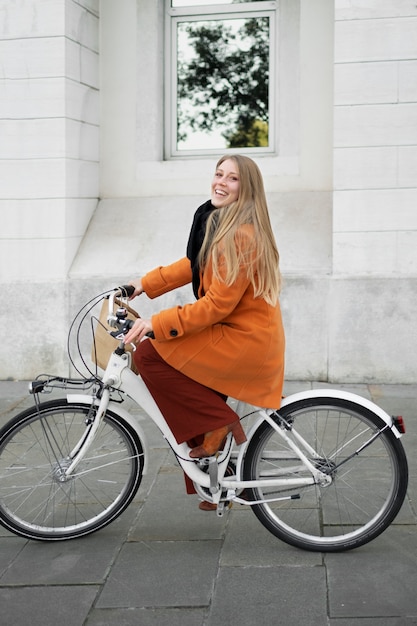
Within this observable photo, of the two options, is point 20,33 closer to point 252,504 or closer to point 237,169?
point 237,169

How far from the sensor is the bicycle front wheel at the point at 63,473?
416 centimetres

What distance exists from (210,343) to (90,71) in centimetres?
529

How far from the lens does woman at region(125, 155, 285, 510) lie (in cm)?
384

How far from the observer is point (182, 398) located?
13.2 feet

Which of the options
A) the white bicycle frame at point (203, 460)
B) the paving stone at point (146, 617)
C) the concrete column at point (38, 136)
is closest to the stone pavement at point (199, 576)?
the paving stone at point (146, 617)

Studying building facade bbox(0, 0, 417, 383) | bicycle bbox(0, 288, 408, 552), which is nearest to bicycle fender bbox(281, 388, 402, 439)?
bicycle bbox(0, 288, 408, 552)

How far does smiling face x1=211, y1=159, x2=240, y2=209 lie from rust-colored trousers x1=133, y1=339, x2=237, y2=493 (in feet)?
2.21

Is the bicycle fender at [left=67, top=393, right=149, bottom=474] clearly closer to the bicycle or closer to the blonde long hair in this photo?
the bicycle

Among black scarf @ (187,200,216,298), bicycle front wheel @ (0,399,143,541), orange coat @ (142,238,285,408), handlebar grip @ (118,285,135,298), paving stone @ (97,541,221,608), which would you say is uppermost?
black scarf @ (187,200,216,298)

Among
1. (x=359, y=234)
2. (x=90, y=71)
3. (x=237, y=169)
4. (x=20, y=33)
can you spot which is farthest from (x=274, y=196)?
(x=237, y=169)

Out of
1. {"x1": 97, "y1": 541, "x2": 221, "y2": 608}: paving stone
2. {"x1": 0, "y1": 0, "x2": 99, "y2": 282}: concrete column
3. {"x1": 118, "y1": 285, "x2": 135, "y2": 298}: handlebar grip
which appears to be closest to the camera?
{"x1": 97, "y1": 541, "x2": 221, "y2": 608}: paving stone

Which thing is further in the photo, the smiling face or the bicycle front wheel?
the bicycle front wheel

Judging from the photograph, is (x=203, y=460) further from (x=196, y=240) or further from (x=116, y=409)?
(x=196, y=240)

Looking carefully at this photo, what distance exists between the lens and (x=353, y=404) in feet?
13.2
